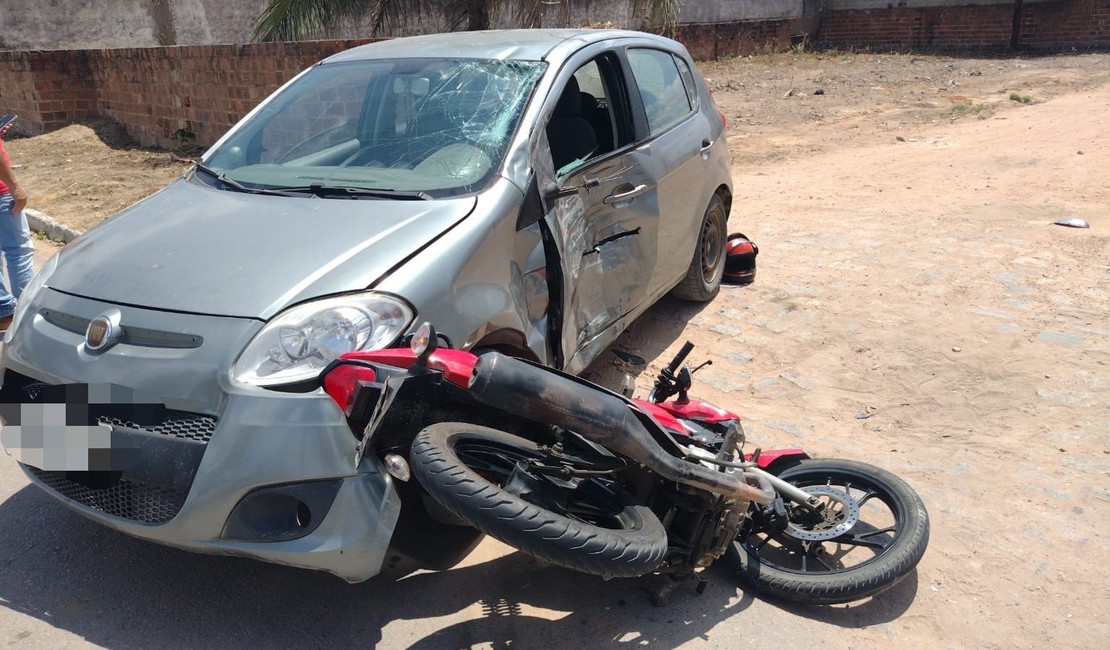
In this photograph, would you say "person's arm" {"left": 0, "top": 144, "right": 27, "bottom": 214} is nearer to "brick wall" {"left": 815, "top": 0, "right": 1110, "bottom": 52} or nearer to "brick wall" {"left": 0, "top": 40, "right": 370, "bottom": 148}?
"brick wall" {"left": 0, "top": 40, "right": 370, "bottom": 148}

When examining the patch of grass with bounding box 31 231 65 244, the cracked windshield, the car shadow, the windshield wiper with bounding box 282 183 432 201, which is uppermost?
the cracked windshield

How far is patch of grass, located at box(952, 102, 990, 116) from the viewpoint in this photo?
13442 millimetres

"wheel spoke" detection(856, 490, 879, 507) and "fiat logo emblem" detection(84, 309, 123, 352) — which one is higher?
"fiat logo emblem" detection(84, 309, 123, 352)

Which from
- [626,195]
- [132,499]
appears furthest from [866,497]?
[132,499]

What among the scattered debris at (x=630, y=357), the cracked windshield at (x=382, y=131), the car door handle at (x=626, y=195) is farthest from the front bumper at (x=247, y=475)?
the scattered debris at (x=630, y=357)

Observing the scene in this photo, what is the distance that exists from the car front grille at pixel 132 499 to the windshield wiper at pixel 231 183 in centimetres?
131

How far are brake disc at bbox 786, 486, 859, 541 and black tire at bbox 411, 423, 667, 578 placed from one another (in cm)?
79

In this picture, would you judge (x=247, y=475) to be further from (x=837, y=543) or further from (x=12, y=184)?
(x=12, y=184)

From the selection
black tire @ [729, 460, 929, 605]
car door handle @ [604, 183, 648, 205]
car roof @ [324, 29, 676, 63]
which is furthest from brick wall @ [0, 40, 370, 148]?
black tire @ [729, 460, 929, 605]

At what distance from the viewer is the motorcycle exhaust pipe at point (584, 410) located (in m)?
2.46

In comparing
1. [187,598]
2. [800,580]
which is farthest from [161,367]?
[800,580]

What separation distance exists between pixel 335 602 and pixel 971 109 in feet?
44.7

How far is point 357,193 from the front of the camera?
338cm

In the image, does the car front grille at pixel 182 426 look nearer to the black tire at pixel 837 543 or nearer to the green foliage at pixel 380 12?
the black tire at pixel 837 543
